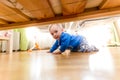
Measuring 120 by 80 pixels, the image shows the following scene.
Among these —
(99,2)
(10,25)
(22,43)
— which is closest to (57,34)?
(10,25)

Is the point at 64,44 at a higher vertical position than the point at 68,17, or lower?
lower

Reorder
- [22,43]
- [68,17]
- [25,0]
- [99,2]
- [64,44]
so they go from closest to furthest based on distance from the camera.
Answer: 1. [25,0]
2. [99,2]
3. [68,17]
4. [64,44]
5. [22,43]

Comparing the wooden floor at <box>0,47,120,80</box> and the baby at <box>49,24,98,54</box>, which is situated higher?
the baby at <box>49,24,98,54</box>

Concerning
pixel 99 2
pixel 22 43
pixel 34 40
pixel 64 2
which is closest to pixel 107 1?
pixel 99 2

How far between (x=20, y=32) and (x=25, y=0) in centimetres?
222

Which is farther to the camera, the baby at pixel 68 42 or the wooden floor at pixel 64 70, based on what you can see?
the baby at pixel 68 42

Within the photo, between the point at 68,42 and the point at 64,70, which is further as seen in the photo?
the point at 68,42

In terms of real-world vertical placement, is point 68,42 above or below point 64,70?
above

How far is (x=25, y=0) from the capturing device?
576 mm

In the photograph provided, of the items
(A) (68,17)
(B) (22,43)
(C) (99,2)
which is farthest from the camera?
(B) (22,43)

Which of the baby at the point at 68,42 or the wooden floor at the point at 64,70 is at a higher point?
the baby at the point at 68,42

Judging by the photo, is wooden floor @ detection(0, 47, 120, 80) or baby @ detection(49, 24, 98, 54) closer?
wooden floor @ detection(0, 47, 120, 80)

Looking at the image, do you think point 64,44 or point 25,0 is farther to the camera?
point 64,44

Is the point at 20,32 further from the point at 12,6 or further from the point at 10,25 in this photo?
the point at 12,6
